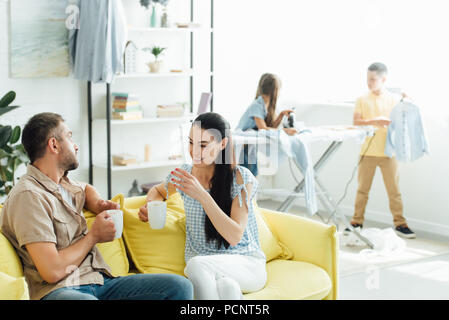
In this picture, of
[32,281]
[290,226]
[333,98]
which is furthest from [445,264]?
[32,281]

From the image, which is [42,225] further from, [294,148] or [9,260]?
[294,148]

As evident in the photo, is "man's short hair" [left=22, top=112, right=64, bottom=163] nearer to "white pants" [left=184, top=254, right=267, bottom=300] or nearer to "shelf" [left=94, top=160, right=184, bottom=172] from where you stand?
"white pants" [left=184, top=254, right=267, bottom=300]

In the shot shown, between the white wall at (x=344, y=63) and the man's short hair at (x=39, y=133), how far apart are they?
11.3 ft

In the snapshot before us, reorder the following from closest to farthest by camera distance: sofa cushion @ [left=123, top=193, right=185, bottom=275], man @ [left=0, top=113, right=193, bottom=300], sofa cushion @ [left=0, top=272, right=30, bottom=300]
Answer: sofa cushion @ [left=0, top=272, right=30, bottom=300]
man @ [left=0, top=113, right=193, bottom=300]
sofa cushion @ [left=123, top=193, right=185, bottom=275]

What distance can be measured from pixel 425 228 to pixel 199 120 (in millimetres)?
3052

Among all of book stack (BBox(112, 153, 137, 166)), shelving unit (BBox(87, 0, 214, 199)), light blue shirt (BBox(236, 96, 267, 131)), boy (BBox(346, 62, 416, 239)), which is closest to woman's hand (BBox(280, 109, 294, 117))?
light blue shirt (BBox(236, 96, 267, 131))

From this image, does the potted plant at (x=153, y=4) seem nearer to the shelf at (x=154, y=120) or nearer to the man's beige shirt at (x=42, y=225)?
the shelf at (x=154, y=120)

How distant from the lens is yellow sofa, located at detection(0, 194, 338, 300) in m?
2.54

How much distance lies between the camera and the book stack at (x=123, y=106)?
192 inches

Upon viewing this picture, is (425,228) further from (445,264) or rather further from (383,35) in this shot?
(383,35)

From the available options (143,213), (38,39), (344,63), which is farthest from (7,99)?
(344,63)

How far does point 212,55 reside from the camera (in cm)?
532

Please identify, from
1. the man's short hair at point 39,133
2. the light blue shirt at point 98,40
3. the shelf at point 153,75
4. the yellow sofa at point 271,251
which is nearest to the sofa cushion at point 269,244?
the yellow sofa at point 271,251

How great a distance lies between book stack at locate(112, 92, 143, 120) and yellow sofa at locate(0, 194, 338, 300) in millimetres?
2126
